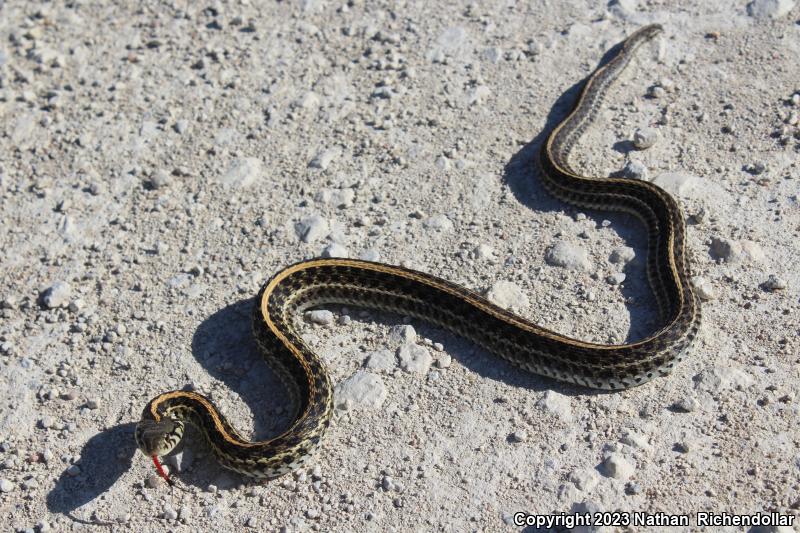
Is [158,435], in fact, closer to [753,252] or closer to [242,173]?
[242,173]

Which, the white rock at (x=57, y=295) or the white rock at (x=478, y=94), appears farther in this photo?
the white rock at (x=478, y=94)

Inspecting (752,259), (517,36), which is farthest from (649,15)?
(752,259)

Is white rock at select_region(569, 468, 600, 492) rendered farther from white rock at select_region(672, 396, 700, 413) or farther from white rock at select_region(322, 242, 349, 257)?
white rock at select_region(322, 242, 349, 257)

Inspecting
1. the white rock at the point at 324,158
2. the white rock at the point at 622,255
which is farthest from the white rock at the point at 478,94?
the white rock at the point at 622,255

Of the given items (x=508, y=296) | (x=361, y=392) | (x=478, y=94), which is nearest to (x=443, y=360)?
(x=361, y=392)

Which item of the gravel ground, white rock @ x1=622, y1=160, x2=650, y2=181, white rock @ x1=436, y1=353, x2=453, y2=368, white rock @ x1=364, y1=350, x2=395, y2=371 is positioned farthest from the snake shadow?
white rock @ x1=622, y1=160, x2=650, y2=181

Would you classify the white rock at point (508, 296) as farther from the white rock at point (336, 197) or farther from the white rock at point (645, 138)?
the white rock at point (645, 138)
